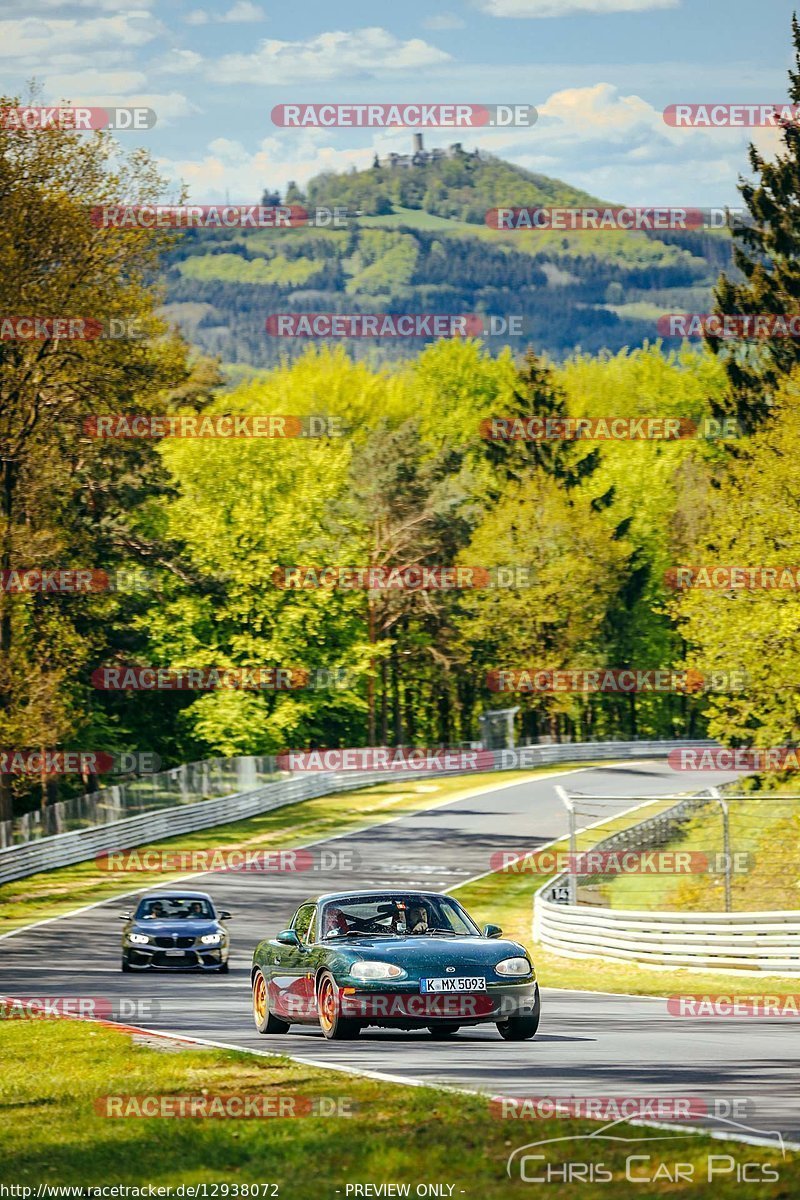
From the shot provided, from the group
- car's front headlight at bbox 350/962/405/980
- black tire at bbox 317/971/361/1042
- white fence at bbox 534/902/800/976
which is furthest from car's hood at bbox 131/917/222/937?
car's front headlight at bbox 350/962/405/980

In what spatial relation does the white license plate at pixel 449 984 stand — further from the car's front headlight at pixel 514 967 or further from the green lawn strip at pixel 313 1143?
the green lawn strip at pixel 313 1143

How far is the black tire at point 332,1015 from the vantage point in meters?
14.0

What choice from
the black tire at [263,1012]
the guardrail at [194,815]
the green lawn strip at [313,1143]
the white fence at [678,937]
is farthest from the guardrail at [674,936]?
the guardrail at [194,815]

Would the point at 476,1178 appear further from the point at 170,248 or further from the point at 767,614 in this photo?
the point at 170,248

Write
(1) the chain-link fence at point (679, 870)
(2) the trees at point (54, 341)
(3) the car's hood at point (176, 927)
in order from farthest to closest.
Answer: (2) the trees at point (54, 341) < (1) the chain-link fence at point (679, 870) < (3) the car's hood at point (176, 927)

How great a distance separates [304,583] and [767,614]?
30.5m

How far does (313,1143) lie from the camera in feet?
30.0

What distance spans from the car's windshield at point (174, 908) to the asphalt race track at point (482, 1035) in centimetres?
100

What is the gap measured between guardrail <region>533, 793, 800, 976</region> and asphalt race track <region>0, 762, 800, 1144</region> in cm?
67

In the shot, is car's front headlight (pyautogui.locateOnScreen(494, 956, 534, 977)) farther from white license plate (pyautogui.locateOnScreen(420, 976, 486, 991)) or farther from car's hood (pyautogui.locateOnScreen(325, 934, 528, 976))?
white license plate (pyautogui.locateOnScreen(420, 976, 486, 991))

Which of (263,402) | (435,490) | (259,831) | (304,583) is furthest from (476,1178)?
(263,402)

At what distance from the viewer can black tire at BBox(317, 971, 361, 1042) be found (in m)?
A: 14.0

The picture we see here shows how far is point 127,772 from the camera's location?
220 ft

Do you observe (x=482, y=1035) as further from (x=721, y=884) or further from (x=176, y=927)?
(x=721, y=884)
